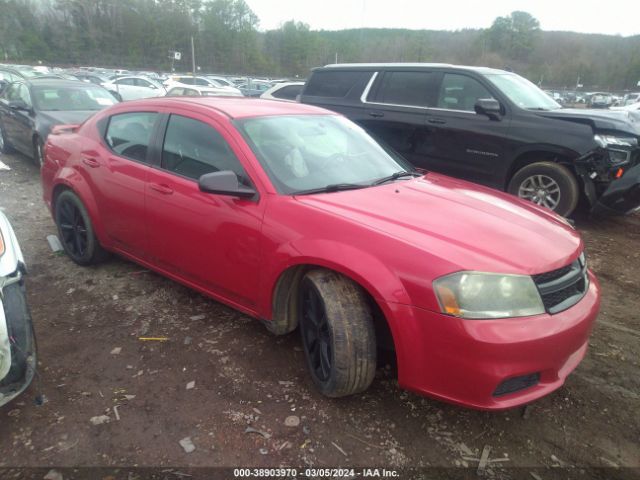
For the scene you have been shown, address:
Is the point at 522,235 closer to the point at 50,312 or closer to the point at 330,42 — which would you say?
the point at 50,312

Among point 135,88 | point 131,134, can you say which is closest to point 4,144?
point 131,134

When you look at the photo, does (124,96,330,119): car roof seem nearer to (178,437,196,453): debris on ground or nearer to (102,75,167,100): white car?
(178,437,196,453): debris on ground

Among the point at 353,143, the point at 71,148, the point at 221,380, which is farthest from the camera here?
the point at 71,148

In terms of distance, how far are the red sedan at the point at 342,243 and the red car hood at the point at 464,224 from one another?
1cm

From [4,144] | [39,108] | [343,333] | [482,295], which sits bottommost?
[4,144]

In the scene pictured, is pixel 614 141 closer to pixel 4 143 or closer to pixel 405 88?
pixel 405 88

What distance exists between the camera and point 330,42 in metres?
86.7

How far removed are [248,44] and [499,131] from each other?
81.1 metres

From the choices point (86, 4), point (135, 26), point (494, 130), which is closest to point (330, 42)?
point (135, 26)

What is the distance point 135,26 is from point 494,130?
83.3m

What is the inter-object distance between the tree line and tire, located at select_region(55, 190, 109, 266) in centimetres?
6286

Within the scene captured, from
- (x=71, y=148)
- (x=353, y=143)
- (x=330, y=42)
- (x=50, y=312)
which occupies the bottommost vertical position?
(x=50, y=312)

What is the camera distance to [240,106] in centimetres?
326

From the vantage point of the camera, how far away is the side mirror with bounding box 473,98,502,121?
5402mm
